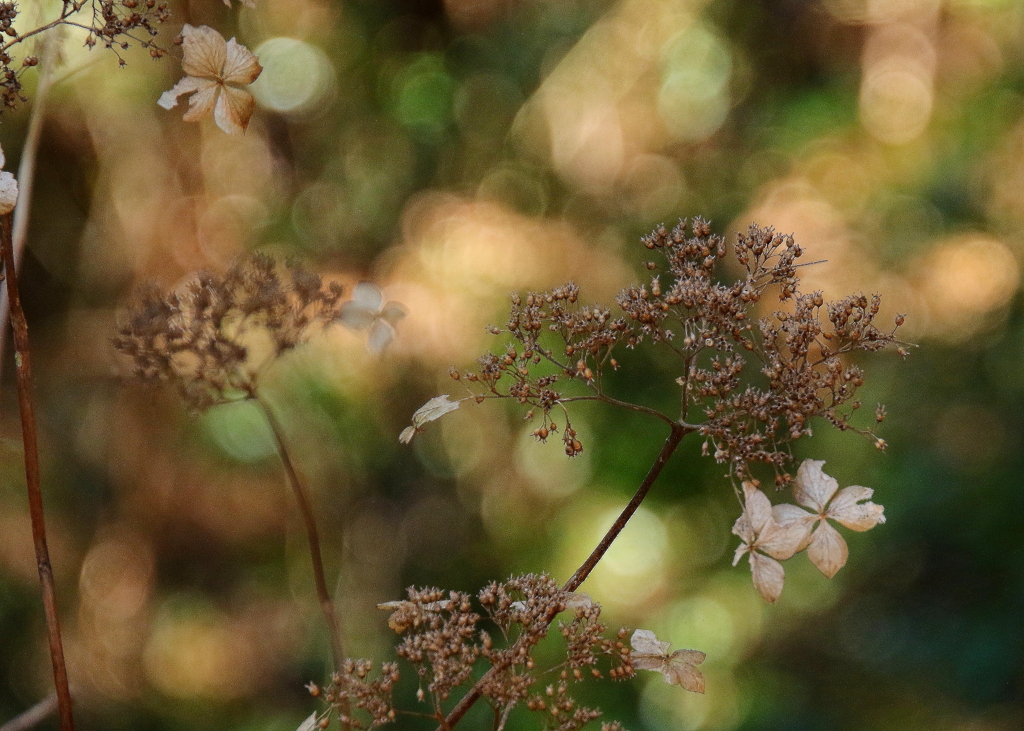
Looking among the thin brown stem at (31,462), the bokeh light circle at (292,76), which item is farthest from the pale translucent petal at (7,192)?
the bokeh light circle at (292,76)

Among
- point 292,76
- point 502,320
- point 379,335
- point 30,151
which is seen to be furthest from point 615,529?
point 292,76

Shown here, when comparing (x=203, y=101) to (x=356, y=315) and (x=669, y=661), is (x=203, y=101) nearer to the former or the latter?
(x=356, y=315)

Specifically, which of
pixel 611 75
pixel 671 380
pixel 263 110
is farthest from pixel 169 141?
pixel 671 380

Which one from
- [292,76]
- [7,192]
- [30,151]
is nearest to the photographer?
[7,192]

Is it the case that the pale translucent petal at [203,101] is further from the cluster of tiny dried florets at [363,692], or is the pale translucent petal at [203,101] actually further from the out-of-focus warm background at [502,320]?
the out-of-focus warm background at [502,320]

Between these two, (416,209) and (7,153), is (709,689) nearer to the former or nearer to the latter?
(416,209)

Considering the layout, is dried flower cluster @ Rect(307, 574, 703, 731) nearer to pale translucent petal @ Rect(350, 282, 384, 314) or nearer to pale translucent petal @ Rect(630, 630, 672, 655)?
pale translucent petal @ Rect(630, 630, 672, 655)

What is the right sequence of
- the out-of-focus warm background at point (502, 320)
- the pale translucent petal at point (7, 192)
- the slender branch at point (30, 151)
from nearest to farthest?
the pale translucent petal at point (7, 192) < the slender branch at point (30, 151) < the out-of-focus warm background at point (502, 320)
